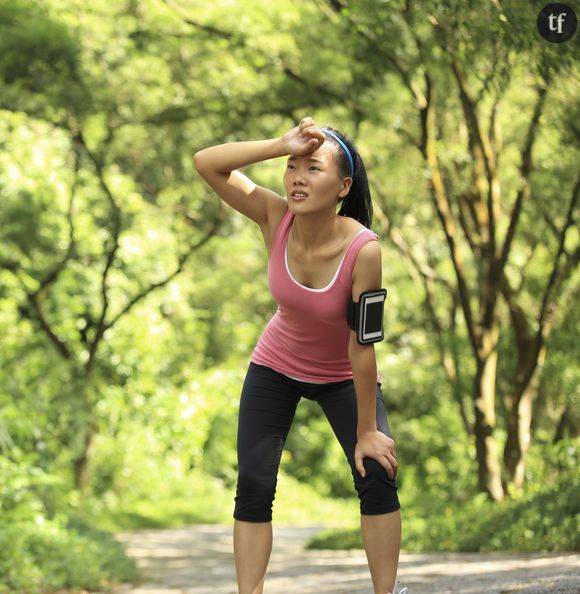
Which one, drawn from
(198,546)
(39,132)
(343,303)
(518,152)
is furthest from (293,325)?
(39,132)

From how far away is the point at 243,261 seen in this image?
22.8m

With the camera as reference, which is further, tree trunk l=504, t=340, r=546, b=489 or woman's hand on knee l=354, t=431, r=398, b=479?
tree trunk l=504, t=340, r=546, b=489

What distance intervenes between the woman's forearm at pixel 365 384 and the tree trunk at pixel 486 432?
8.11 meters

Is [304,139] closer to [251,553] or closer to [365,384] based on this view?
[365,384]

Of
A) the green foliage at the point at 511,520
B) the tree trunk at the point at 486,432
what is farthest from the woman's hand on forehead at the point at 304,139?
the tree trunk at the point at 486,432

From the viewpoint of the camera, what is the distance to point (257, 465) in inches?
156

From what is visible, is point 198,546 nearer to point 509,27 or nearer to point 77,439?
point 77,439

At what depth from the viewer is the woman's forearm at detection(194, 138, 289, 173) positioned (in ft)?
13.0

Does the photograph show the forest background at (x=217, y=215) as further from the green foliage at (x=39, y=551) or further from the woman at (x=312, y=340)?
the woman at (x=312, y=340)

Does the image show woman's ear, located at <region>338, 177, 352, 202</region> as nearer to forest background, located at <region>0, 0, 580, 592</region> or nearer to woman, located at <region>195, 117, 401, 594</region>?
woman, located at <region>195, 117, 401, 594</region>

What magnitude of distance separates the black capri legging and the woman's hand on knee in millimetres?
84

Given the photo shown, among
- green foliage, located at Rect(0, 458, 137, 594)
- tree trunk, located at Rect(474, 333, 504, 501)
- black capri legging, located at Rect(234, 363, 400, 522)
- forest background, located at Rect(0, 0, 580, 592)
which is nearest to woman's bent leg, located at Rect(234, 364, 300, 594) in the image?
black capri legging, located at Rect(234, 363, 400, 522)

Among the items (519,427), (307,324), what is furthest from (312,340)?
(519,427)

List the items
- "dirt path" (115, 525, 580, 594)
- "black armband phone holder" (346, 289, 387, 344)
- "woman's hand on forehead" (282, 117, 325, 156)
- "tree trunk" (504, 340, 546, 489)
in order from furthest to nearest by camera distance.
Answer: "tree trunk" (504, 340, 546, 489) → "dirt path" (115, 525, 580, 594) → "woman's hand on forehead" (282, 117, 325, 156) → "black armband phone holder" (346, 289, 387, 344)
